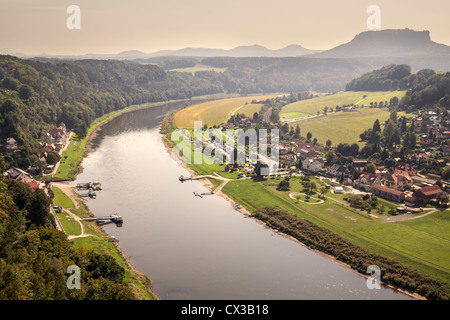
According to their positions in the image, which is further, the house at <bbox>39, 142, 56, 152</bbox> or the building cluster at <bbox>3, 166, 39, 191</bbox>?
the house at <bbox>39, 142, 56, 152</bbox>

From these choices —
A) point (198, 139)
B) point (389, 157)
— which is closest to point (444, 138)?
point (389, 157)

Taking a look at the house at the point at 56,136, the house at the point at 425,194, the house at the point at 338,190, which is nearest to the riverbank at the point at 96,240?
the house at the point at 56,136

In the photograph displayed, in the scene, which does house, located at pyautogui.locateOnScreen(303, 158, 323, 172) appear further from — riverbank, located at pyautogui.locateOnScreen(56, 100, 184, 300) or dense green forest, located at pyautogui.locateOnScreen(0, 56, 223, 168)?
dense green forest, located at pyautogui.locateOnScreen(0, 56, 223, 168)

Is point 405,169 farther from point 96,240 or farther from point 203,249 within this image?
point 96,240

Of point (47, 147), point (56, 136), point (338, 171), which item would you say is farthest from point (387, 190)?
point (56, 136)

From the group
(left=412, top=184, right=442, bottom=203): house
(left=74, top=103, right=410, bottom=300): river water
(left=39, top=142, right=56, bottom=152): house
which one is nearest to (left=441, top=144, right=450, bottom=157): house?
(left=412, top=184, right=442, bottom=203): house

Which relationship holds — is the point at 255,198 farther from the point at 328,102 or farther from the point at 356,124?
the point at 328,102

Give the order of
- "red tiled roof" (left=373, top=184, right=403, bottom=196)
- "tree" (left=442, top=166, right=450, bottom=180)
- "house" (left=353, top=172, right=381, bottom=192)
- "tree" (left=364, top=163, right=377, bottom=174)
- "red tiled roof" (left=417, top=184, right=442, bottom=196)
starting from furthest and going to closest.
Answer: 1. "tree" (left=364, top=163, right=377, bottom=174)
2. "tree" (left=442, top=166, right=450, bottom=180)
3. "house" (left=353, top=172, right=381, bottom=192)
4. "red tiled roof" (left=373, top=184, right=403, bottom=196)
5. "red tiled roof" (left=417, top=184, right=442, bottom=196)
